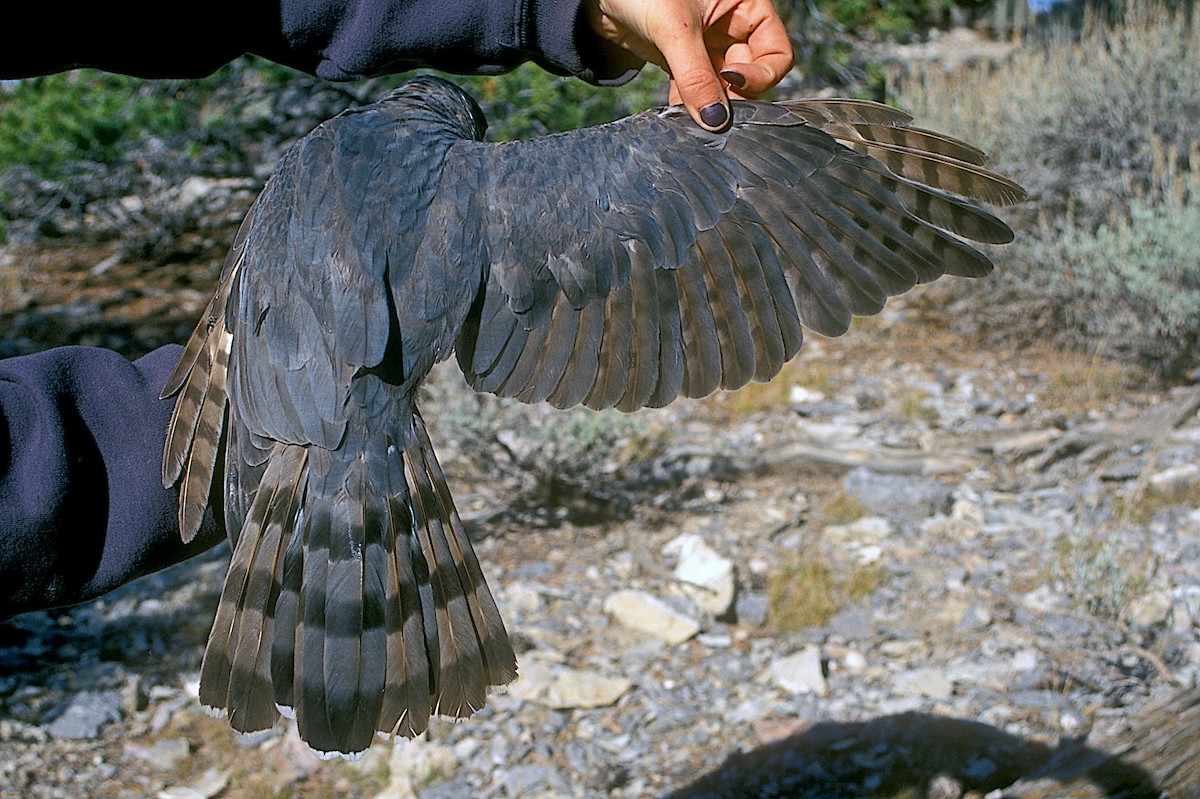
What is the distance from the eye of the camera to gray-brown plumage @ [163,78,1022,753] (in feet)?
7.20

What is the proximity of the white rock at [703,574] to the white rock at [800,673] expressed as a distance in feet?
1.20

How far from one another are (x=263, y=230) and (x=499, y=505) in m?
2.95

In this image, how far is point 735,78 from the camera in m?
2.47

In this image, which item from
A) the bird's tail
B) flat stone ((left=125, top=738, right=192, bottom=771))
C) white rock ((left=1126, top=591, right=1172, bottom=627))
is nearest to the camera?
the bird's tail

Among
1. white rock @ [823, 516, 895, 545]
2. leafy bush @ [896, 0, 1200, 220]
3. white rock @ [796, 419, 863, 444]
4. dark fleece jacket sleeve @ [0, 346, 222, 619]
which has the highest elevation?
dark fleece jacket sleeve @ [0, 346, 222, 619]

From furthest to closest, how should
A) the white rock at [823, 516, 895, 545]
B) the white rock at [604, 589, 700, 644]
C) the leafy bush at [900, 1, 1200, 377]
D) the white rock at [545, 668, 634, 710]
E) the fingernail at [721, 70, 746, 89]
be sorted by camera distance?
the leafy bush at [900, 1, 1200, 377] < the white rock at [823, 516, 895, 545] < the white rock at [604, 589, 700, 644] < the white rock at [545, 668, 634, 710] < the fingernail at [721, 70, 746, 89]

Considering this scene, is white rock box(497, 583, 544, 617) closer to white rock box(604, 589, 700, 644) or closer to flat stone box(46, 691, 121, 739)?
white rock box(604, 589, 700, 644)

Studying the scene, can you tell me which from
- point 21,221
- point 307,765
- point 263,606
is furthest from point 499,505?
point 21,221

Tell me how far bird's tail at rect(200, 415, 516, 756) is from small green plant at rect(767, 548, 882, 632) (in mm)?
2223

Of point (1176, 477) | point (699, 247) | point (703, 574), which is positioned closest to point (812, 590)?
point (703, 574)

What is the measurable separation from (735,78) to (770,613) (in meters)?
2.37

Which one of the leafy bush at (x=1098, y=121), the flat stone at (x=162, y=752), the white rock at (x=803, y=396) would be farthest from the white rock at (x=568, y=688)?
the leafy bush at (x=1098, y=121)

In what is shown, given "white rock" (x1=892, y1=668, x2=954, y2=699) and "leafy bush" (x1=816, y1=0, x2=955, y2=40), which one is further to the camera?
"leafy bush" (x1=816, y1=0, x2=955, y2=40)

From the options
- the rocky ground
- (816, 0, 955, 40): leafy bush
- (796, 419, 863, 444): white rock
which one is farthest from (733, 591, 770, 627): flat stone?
(816, 0, 955, 40): leafy bush
